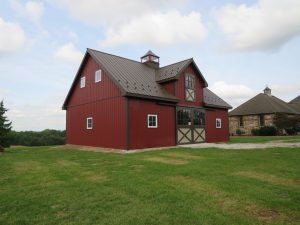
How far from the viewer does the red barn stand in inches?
615

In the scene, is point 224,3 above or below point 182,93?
above

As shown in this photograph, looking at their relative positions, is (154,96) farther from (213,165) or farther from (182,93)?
(213,165)

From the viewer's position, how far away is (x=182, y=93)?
1883cm

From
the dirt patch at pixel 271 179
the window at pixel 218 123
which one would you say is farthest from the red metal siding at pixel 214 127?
the dirt patch at pixel 271 179

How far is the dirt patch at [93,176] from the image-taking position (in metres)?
6.99

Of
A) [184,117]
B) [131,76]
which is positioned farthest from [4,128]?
[184,117]

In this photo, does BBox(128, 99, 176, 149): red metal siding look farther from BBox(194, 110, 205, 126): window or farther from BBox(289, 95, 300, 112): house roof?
BBox(289, 95, 300, 112): house roof

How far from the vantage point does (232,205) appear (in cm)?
466

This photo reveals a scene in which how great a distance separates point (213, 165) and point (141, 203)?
469cm

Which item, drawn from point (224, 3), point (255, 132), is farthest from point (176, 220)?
point (255, 132)

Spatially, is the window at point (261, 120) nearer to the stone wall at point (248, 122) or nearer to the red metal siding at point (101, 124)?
the stone wall at point (248, 122)

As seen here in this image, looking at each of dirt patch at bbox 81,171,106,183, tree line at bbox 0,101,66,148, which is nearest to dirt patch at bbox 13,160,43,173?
dirt patch at bbox 81,171,106,183

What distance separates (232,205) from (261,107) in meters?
32.3

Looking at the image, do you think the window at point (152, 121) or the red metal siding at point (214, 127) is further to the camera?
the red metal siding at point (214, 127)
